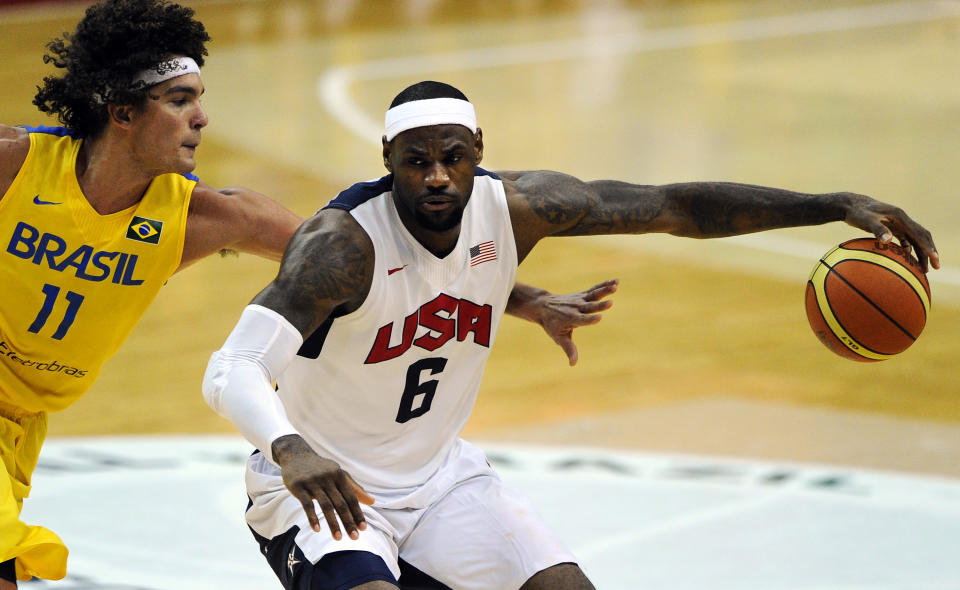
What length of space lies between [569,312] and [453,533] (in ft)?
3.04

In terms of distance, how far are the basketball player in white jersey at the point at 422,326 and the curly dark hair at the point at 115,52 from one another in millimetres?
920

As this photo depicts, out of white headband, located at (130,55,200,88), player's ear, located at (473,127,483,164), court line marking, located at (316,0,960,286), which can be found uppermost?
court line marking, located at (316,0,960,286)

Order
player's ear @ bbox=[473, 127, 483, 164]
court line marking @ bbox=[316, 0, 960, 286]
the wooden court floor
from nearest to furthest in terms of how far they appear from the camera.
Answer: player's ear @ bbox=[473, 127, 483, 164], the wooden court floor, court line marking @ bbox=[316, 0, 960, 286]

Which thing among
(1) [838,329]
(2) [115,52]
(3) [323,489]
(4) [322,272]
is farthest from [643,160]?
(3) [323,489]

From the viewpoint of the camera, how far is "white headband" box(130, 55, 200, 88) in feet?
15.0

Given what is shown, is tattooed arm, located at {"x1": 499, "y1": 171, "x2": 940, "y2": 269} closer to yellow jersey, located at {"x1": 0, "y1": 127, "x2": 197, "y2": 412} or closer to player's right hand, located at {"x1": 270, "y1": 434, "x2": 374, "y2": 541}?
yellow jersey, located at {"x1": 0, "y1": 127, "x2": 197, "y2": 412}

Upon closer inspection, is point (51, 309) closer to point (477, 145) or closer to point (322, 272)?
point (322, 272)

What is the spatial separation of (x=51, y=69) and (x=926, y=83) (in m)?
10.9

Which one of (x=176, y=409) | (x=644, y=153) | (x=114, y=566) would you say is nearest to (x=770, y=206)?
(x=114, y=566)

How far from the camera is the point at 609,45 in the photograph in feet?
67.7

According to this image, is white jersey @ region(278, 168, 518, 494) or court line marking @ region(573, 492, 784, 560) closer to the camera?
white jersey @ region(278, 168, 518, 494)

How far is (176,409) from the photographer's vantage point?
834 centimetres

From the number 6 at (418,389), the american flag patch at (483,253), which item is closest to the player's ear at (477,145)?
the american flag patch at (483,253)

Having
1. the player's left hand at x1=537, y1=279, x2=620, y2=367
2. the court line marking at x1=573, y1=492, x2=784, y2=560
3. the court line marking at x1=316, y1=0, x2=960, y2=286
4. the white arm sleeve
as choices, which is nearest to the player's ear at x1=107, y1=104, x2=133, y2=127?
the white arm sleeve
